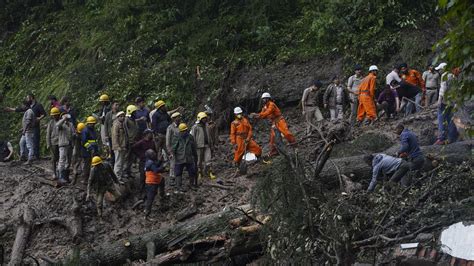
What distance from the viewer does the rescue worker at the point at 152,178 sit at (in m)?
18.3

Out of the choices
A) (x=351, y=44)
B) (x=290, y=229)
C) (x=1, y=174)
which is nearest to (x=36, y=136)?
(x=1, y=174)

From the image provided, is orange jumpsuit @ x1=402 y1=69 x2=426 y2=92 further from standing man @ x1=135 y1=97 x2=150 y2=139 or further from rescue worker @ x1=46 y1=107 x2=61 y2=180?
rescue worker @ x1=46 y1=107 x2=61 y2=180

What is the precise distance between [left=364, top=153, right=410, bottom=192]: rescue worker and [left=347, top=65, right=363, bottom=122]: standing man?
6182 mm

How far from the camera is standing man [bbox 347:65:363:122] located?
72.5 feet

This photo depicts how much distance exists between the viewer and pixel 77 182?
20.3m

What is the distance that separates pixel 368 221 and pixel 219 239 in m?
3.53

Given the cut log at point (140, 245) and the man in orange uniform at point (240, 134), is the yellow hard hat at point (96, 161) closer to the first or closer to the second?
the cut log at point (140, 245)

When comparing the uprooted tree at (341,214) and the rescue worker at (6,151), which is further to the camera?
the rescue worker at (6,151)

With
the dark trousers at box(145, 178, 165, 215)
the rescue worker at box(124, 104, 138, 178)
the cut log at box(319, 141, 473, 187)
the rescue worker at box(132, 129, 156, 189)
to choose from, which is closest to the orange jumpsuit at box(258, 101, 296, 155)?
the cut log at box(319, 141, 473, 187)

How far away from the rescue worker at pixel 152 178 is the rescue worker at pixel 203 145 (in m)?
1.63

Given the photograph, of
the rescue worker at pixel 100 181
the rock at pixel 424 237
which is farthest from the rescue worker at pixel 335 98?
the rock at pixel 424 237

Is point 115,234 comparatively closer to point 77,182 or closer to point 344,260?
point 77,182

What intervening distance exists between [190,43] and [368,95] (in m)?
6.99

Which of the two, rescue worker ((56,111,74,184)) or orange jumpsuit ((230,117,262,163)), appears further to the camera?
orange jumpsuit ((230,117,262,163))
